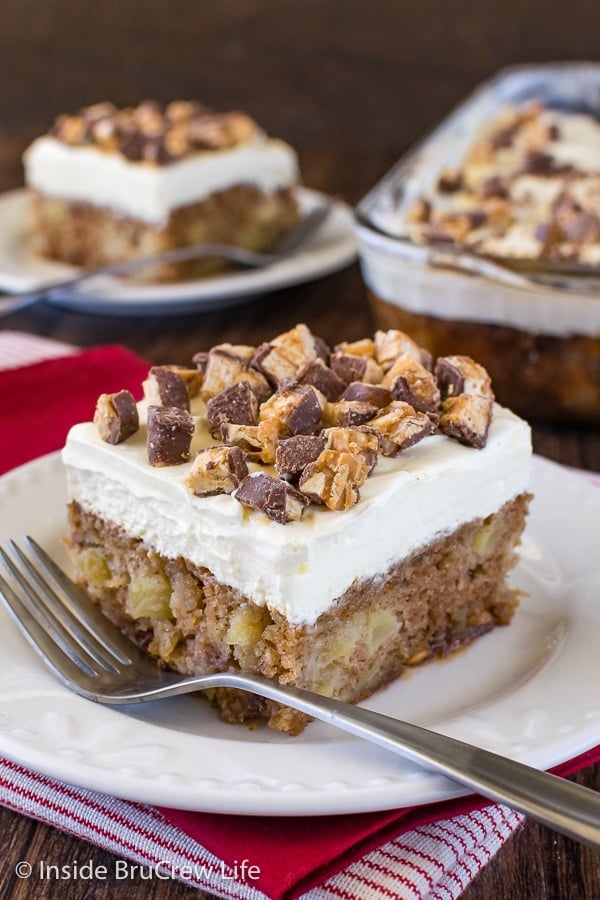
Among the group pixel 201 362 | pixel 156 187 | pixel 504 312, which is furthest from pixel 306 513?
pixel 156 187

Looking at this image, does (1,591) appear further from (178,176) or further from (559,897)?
(178,176)

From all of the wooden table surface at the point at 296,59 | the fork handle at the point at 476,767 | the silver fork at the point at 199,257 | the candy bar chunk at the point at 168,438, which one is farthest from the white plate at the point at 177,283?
the fork handle at the point at 476,767

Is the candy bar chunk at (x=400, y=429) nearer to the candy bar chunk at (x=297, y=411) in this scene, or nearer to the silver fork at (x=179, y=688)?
the candy bar chunk at (x=297, y=411)

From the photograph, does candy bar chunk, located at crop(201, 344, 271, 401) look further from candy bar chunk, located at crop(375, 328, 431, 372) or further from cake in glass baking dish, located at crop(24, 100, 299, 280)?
cake in glass baking dish, located at crop(24, 100, 299, 280)

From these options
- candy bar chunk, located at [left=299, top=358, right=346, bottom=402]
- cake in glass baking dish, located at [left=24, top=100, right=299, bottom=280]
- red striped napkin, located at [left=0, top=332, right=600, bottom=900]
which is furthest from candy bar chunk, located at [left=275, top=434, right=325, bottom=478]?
cake in glass baking dish, located at [left=24, top=100, right=299, bottom=280]

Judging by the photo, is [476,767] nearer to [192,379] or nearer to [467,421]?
[467,421]
